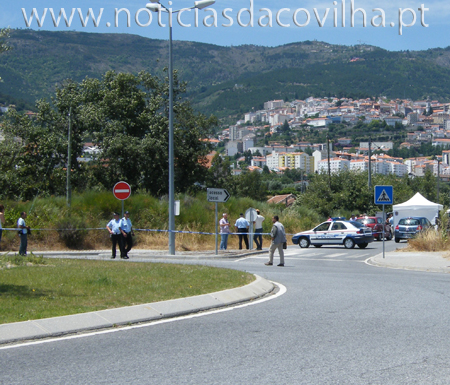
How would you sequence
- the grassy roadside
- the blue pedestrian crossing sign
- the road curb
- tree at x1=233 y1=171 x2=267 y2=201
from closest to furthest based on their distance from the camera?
1. the road curb
2. the grassy roadside
3. the blue pedestrian crossing sign
4. tree at x1=233 y1=171 x2=267 y2=201

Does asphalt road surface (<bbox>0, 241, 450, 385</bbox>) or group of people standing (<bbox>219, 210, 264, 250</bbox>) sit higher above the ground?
group of people standing (<bbox>219, 210, 264, 250</bbox>)

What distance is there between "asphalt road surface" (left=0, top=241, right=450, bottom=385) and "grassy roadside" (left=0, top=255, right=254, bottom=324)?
1153 millimetres

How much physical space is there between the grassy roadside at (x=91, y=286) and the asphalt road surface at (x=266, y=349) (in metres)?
1.15

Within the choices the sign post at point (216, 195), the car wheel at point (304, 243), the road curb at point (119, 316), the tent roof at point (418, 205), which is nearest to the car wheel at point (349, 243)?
the car wheel at point (304, 243)

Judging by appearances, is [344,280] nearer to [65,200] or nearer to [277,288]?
[277,288]

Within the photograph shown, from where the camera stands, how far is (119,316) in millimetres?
8164

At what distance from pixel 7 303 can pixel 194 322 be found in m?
2.90

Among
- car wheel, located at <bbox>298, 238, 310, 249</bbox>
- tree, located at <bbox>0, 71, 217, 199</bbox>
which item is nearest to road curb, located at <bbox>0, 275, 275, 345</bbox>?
car wheel, located at <bbox>298, 238, 310, 249</bbox>

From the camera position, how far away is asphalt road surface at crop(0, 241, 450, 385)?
5.45 metres

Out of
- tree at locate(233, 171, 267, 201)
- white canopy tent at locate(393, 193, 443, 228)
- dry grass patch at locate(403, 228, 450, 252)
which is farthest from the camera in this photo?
tree at locate(233, 171, 267, 201)

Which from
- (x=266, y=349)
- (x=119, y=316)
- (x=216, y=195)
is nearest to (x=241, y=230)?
(x=216, y=195)

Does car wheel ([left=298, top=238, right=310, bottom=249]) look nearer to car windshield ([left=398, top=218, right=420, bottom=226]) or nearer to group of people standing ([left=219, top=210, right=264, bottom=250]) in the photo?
group of people standing ([left=219, top=210, right=264, bottom=250])

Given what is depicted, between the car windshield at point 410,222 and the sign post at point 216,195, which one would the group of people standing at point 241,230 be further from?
the car windshield at point 410,222

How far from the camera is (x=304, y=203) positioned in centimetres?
5538
